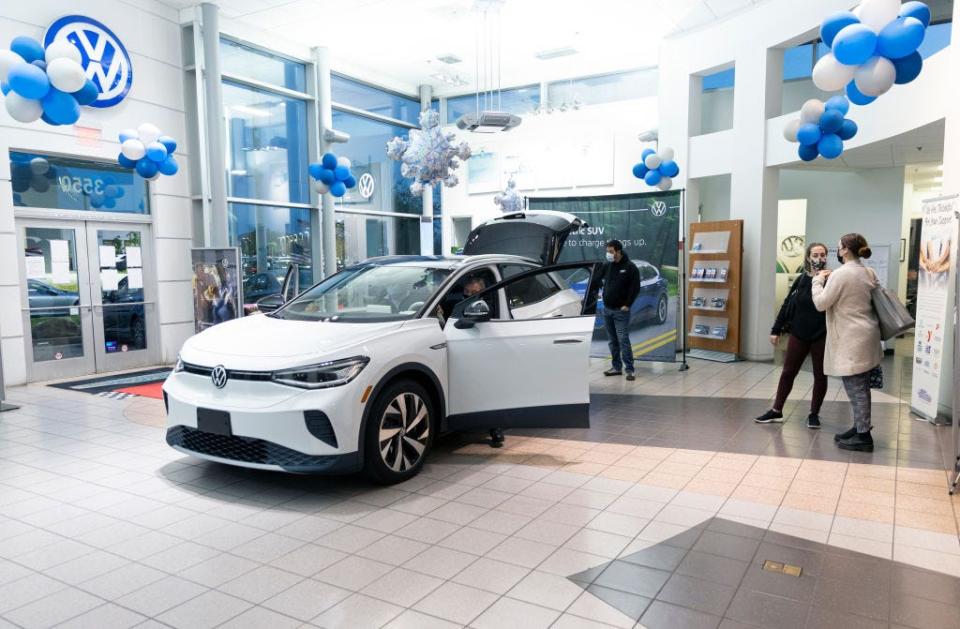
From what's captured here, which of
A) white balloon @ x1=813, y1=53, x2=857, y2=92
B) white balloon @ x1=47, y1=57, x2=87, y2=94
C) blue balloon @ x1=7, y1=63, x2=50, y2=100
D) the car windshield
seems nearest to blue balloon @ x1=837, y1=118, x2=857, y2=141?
white balloon @ x1=813, y1=53, x2=857, y2=92

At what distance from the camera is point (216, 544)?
345 centimetres

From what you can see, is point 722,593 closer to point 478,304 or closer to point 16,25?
point 478,304

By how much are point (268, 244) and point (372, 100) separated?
178 inches

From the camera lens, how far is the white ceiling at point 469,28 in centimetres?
989

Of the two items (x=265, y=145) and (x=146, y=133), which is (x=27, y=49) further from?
(x=265, y=145)

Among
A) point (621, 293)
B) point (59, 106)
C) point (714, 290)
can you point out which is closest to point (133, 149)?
point (59, 106)

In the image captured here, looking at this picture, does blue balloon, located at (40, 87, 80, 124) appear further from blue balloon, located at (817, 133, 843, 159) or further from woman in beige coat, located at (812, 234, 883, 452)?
blue balloon, located at (817, 133, 843, 159)

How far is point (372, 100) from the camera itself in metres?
14.4

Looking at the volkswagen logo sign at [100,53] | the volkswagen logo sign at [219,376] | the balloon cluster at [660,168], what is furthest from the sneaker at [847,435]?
the volkswagen logo sign at [100,53]

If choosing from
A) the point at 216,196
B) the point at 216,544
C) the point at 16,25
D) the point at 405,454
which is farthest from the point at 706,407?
the point at 16,25

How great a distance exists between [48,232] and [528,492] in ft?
24.2

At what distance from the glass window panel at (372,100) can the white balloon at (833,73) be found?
10.0m

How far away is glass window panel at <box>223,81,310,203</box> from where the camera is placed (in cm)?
1108

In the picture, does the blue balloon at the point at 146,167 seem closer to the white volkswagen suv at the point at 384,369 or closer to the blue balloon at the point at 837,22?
the white volkswagen suv at the point at 384,369
